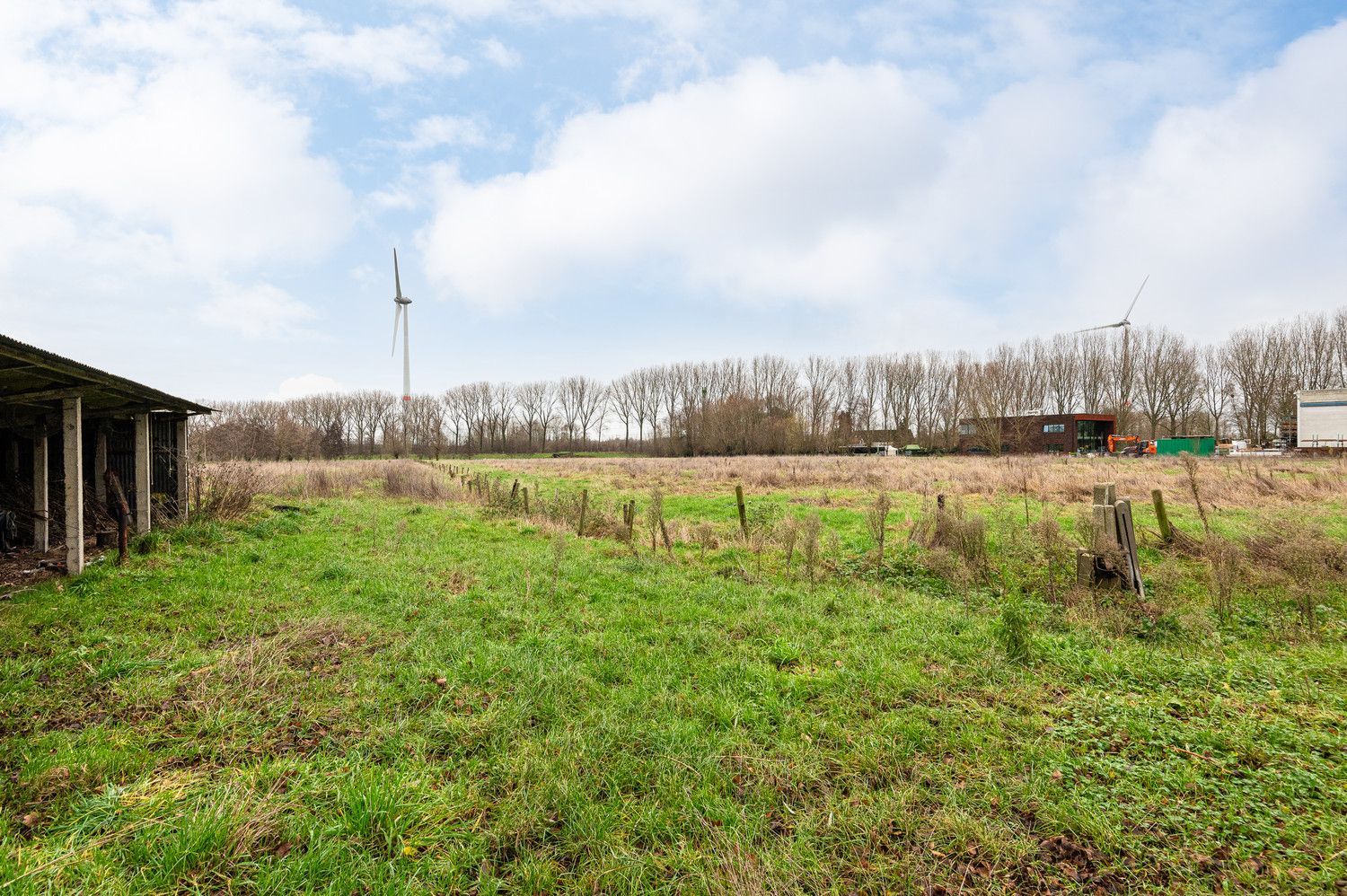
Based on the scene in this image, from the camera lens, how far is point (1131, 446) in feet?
140

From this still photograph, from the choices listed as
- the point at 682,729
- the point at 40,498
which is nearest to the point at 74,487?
the point at 40,498

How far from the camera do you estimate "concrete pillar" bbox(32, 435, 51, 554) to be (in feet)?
33.5

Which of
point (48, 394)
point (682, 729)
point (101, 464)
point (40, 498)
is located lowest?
point (682, 729)

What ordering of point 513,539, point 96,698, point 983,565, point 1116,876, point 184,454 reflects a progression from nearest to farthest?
point 1116,876
point 96,698
point 983,565
point 513,539
point 184,454

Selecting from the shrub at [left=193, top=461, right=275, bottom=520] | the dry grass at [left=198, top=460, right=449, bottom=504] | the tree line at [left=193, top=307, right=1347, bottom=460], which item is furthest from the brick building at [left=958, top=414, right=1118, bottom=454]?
the shrub at [left=193, top=461, right=275, bottom=520]

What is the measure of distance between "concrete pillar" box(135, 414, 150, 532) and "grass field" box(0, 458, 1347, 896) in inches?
123

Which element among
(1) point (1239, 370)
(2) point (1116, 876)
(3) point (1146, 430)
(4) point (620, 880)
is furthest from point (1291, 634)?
(3) point (1146, 430)

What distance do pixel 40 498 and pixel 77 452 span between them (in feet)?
12.5

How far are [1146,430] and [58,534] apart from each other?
78.4 m

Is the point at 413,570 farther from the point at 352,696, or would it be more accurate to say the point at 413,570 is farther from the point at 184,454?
the point at 184,454

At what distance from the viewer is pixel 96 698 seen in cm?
455

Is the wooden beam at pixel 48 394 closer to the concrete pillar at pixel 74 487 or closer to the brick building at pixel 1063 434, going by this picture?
the concrete pillar at pixel 74 487

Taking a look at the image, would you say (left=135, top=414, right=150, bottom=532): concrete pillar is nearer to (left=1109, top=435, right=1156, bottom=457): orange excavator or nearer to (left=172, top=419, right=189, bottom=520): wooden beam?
(left=172, top=419, right=189, bottom=520): wooden beam

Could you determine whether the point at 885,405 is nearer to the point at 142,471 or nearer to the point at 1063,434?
the point at 1063,434
